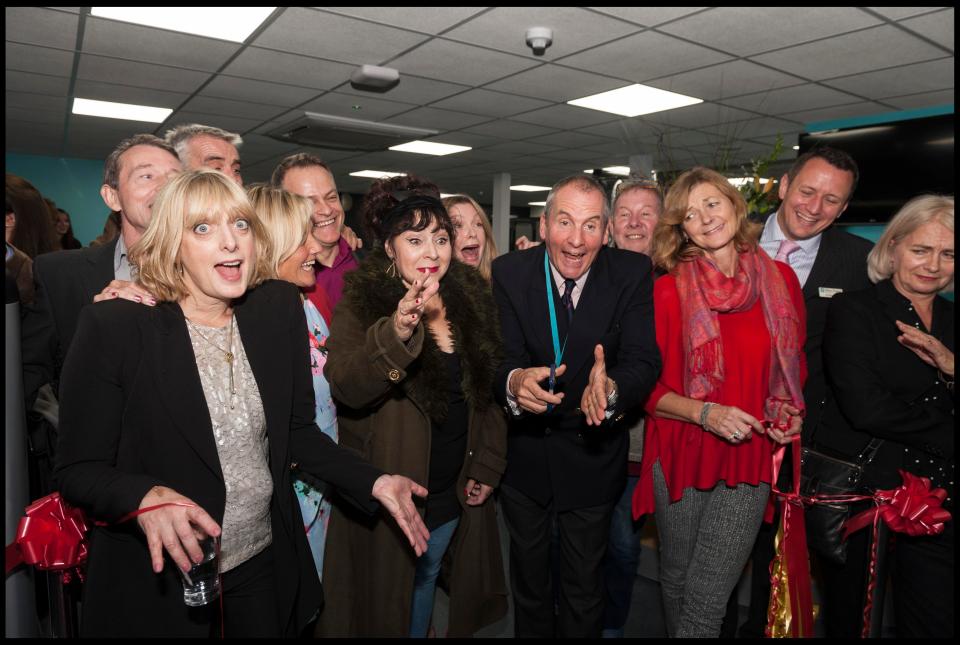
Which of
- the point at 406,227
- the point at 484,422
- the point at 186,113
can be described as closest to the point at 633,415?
the point at 484,422

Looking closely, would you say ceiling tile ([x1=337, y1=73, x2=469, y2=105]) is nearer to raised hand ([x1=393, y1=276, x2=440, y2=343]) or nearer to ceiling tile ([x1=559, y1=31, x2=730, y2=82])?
ceiling tile ([x1=559, y1=31, x2=730, y2=82])

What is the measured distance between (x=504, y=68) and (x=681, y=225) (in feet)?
11.3

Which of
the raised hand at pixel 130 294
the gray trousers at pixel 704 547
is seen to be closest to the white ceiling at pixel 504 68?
the gray trousers at pixel 704 547

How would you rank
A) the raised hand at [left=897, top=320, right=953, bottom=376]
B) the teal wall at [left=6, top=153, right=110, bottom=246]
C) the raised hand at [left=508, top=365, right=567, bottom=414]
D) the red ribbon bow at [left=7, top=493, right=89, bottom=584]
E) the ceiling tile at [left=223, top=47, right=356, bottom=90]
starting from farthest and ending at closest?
1. the teal wall at [left=6, top=153, right=110, bottom=246]
2. the ceiling tile at [left=223, top=47, right=356, bottom=90]
3. the raised hand at [left=897, top=320, right=953, bottom=376]
4. the raised hand at [left=508, top=365, right=567, bottom=414]
5. the red ribbon bow at [left=7, top=493, right=89, bottom=584]

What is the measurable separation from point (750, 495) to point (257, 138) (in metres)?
7.91

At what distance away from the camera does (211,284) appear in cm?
139

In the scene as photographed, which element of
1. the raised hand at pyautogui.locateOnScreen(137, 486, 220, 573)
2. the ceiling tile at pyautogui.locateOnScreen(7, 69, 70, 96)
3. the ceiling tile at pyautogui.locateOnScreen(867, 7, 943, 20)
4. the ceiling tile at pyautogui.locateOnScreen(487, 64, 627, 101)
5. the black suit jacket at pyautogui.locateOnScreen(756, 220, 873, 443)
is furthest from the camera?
the ceiling tile at pyautogui.locateOnScreen(7, 69, 70, 96)

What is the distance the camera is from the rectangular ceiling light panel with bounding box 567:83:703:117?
221 inches

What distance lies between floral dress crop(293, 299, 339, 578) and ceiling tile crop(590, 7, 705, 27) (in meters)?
2.89

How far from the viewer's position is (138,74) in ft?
17.1

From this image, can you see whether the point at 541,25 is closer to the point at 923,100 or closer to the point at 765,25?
the point at 765,25

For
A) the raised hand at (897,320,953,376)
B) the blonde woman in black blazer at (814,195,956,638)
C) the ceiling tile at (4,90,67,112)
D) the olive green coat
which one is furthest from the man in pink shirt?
the ceiling tile at (4,90,67,112)

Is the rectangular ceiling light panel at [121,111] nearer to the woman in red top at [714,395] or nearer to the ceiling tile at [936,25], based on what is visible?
the woman in red top at [714,395]

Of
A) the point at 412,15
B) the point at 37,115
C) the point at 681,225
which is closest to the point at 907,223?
the point at 681,225
